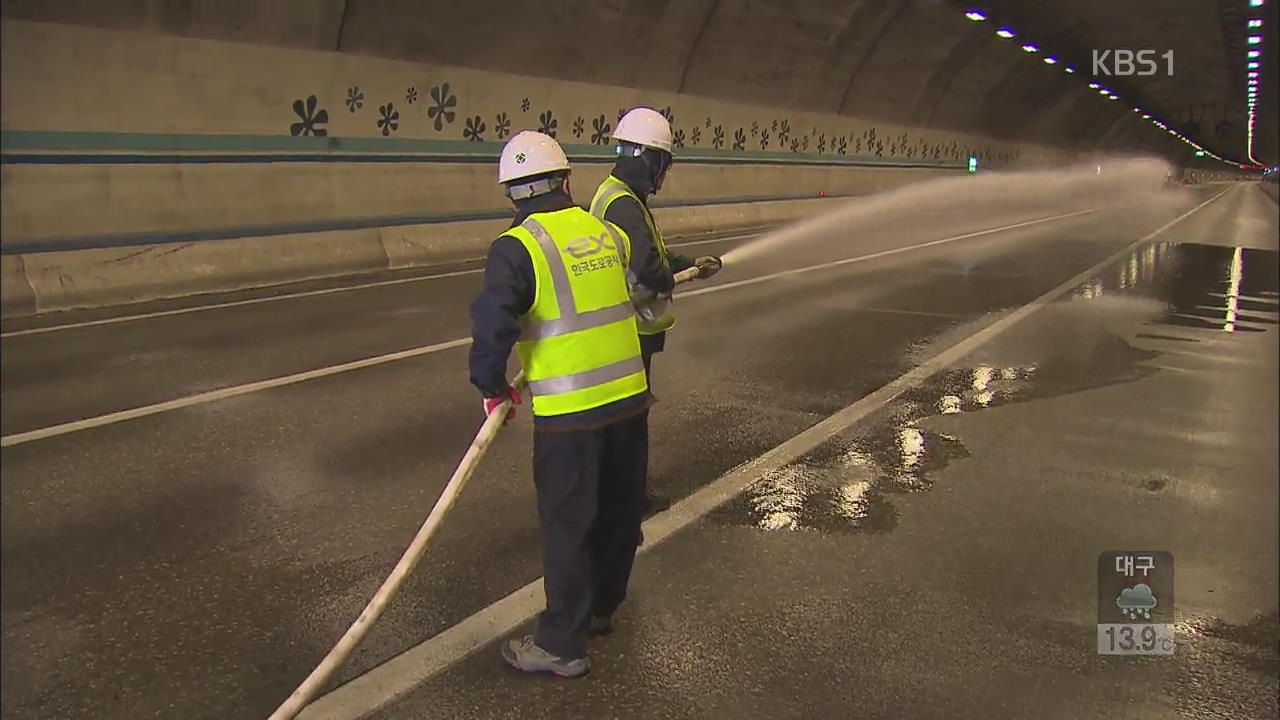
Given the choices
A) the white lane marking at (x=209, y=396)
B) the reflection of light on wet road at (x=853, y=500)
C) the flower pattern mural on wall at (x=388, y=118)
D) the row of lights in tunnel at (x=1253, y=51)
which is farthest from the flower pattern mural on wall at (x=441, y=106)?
the row of lights in tunnel at (x=1253, y=51)

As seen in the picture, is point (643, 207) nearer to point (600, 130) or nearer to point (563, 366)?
point (563, 366)

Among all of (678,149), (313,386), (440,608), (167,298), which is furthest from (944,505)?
(678,149)

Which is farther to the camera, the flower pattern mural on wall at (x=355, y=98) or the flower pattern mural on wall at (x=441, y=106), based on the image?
the flower pattern mural on wall at (x=441, y=106)

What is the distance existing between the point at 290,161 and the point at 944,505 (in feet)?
33.6

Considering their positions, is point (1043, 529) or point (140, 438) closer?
point (1043, 529)

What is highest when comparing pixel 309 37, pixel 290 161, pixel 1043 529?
pixel 309 37

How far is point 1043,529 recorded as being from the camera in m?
4.73

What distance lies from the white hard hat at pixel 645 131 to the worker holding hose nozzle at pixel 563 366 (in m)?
0.99

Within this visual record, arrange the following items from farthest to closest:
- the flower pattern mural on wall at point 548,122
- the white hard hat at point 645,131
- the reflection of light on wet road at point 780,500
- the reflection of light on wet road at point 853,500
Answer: the flower pattern mural on wall at point 548,122 < the reflection of light on wet road at point 853,500 < the reflection of light on wet road at point 780,500 < the white hard hat at point 645,131

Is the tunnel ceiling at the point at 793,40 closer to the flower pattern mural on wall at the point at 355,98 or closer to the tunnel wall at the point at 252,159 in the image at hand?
the tunnel wall at the point at 252,159

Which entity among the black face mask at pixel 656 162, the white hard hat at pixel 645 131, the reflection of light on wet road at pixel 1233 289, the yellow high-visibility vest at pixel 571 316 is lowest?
the reflection of light on wet road at pixel 1233 289

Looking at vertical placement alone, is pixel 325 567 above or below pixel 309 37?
below

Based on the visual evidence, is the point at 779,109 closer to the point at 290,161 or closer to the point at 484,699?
the point at 290,161

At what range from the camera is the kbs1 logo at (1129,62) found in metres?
33.3
